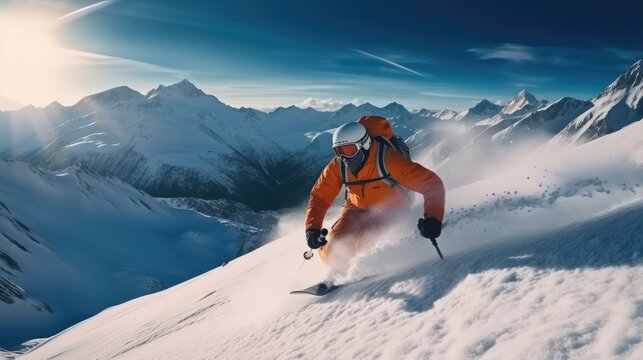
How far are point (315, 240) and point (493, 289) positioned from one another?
4113 mm

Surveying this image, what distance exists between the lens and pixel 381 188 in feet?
27.5

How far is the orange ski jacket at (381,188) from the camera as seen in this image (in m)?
7.04

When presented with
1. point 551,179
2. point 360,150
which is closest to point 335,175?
point 360,150

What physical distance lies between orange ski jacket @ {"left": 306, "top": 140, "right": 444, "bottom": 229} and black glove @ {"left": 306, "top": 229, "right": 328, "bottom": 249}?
0.71 feet

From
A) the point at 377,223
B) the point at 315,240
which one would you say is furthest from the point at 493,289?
the point at 315,240

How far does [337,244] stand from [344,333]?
8.51 feet

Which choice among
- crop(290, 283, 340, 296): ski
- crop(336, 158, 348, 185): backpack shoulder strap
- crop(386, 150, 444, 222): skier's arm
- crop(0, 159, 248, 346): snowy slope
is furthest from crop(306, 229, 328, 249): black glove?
crop(0, 159, 248, 346): snowy slope

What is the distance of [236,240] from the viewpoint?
171750mm

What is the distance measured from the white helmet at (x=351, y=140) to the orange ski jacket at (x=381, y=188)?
0.20 metres

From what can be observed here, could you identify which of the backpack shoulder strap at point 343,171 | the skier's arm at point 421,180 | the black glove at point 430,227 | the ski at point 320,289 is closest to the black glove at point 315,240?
the ski at point 320,289

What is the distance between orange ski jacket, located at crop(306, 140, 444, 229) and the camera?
7039 millimetres

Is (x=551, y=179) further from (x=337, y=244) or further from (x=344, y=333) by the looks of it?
(x=344, y=333)

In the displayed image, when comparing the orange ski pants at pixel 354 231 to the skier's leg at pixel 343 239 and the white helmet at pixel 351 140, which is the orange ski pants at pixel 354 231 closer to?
the skier's leg at pixel 343 239

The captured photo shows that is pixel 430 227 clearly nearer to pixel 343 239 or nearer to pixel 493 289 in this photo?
pixel 493 289
